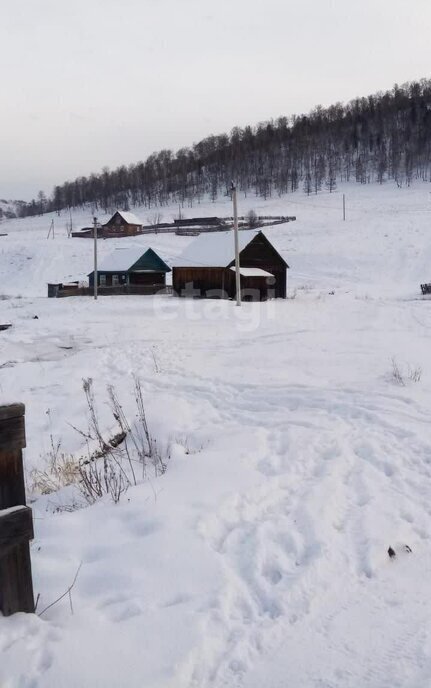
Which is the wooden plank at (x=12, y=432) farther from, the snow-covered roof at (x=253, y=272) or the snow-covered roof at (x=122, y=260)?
the snow-covered roof at (x=122, y=260)

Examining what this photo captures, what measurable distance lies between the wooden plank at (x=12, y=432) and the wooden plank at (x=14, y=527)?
12.7 inches

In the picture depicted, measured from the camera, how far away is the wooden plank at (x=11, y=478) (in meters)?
2.53

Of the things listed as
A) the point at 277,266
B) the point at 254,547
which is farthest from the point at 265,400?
the point at 277,266

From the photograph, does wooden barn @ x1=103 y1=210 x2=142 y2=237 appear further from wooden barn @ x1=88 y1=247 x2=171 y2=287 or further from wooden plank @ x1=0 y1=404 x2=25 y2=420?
wooden plank @ x1=0 y1=404 x2=25 y2=420

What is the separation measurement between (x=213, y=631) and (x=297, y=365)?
7.44 metres

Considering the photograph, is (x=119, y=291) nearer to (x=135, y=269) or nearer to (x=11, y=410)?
(x=135, y=269)

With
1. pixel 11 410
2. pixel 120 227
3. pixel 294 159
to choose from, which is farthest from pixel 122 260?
pixel 294 159

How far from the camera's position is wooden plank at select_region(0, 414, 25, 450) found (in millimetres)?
2510

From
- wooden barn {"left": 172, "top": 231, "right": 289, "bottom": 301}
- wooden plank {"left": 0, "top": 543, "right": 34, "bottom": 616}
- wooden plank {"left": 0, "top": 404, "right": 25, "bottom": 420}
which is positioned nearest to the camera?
wooden plank {"left": 0, "top": 404, "right": 25, "bottom": 420}

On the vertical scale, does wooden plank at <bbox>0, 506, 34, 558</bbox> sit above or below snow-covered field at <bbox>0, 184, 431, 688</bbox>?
above

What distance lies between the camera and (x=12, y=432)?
2539mm

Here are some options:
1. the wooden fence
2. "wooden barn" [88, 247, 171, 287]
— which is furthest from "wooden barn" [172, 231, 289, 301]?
"wooden barn" [88, 247, 171, 287]

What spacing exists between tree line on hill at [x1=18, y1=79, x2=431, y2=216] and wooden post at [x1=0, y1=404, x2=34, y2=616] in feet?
313

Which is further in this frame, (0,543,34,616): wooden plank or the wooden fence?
the wooden fence
